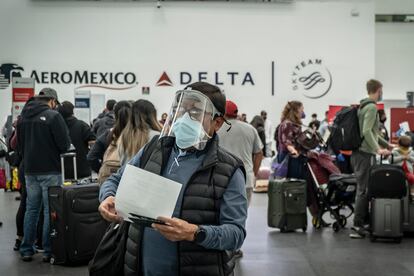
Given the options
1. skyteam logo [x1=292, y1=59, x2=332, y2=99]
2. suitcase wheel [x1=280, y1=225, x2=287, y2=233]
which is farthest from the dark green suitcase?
skyteam logo [x1=292, y1=59, x2=332, y2=99]

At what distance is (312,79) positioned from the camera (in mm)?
18859

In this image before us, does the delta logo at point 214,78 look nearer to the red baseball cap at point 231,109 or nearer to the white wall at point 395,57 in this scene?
the white wall at point 395,57

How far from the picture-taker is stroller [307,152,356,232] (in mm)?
7660

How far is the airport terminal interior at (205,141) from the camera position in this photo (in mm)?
2268

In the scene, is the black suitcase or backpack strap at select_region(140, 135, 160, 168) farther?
the black suitcase

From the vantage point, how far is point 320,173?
789 cm

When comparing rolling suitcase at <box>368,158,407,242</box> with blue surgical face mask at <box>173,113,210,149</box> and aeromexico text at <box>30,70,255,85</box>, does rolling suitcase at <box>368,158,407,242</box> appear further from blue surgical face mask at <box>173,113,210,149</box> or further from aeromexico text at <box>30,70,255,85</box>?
aeromexico text at <box>30,70,255,85</box>

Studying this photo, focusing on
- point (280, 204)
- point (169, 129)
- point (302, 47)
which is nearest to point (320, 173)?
point (280, 204)

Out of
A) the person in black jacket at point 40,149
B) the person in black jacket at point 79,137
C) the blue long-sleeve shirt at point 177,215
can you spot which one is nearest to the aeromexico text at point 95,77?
the person in black jacket at point 79,137

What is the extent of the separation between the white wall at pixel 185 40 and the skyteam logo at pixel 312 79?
173 millimetres

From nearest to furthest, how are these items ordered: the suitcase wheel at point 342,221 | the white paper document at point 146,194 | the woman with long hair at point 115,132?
the white paper document at point 146,194, the woman with long hair at point 115,132, the suitcase wheel at point 342,221

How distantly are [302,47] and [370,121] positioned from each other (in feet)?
39.8

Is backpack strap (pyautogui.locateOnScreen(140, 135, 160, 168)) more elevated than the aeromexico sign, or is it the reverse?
the aeromexico sign

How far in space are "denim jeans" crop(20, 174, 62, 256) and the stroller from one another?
3431 millimetres
